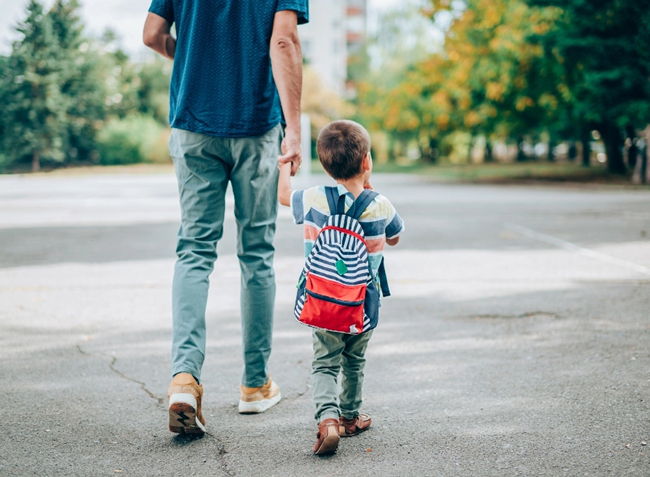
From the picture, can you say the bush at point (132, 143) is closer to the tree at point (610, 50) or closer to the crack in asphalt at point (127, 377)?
the tree at point (610, 50)

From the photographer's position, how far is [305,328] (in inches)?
178

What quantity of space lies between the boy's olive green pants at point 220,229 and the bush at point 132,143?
40624mm

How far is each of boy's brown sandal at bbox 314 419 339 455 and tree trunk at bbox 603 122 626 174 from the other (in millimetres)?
25975

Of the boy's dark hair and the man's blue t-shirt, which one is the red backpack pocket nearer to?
the boy's dark hair

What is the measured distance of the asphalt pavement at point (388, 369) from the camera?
2.53m

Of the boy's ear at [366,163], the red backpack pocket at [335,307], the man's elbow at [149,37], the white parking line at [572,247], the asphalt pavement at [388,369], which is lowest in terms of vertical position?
the white parking line at [572,247]

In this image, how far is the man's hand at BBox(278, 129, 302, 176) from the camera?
109 inches

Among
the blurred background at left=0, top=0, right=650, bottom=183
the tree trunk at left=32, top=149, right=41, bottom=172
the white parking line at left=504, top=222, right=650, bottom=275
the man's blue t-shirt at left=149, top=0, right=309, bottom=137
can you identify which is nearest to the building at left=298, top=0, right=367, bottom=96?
the blurred background at left=0, top=0, right=650, bottom=183

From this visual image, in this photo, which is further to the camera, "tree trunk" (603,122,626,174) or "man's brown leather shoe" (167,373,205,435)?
"tree trunk" (603,122,626,174)

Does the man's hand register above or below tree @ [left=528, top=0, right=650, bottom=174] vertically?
below

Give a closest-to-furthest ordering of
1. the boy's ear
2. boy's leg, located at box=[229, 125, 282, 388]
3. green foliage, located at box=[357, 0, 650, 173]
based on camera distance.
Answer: the boy's ear < boy's leg, located at box=[229, 125, 282, 388] < green foliage, located at box=[357, 0, 650, 173]

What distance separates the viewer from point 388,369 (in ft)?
12.0

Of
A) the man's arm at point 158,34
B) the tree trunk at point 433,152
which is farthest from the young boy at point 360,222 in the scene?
the tree trunk at point 433,152

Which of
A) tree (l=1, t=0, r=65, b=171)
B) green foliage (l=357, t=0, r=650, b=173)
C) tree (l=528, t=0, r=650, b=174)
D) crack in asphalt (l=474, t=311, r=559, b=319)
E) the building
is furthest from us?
the building
